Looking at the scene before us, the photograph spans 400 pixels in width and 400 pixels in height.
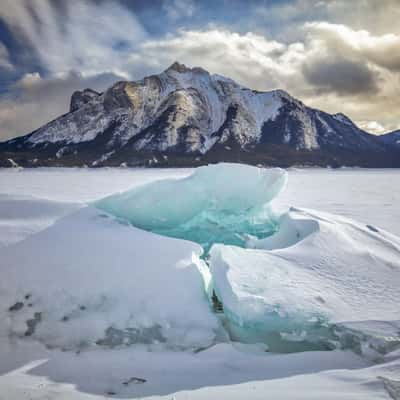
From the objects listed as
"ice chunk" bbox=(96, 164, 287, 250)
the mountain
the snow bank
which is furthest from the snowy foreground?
the mountain

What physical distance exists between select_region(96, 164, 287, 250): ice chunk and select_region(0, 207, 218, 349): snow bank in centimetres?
219

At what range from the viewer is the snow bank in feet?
10.5

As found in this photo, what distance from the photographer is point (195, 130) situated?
403ft

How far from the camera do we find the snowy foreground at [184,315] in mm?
2564

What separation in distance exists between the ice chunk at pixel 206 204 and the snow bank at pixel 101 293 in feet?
7.18

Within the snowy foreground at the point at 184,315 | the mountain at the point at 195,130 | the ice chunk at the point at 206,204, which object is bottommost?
the snowy foreground at the point at 184,315

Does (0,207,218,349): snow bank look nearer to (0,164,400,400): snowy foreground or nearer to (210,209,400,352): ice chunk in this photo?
(0,164,400,400): snowy foreground

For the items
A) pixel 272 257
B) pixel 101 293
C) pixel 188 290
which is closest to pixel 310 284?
pixel 272 257

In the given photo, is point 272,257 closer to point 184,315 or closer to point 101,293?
point 184,315

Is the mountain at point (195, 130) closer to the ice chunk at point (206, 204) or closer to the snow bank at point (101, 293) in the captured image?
the ice chunk at point (206, 204)

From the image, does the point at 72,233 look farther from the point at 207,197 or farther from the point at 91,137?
the point at 91,137

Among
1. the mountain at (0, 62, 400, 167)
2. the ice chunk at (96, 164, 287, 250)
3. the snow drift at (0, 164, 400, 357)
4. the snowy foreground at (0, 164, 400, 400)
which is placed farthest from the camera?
the mountain at (0, 62, 400, 167)

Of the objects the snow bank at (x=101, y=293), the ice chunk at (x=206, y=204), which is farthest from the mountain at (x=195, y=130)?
the snow bank at (x=101, y=293)

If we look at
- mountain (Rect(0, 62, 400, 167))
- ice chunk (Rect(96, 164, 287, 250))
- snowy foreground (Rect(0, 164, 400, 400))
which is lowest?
snowy foreground (Rect(0, 164, 400, 400))
